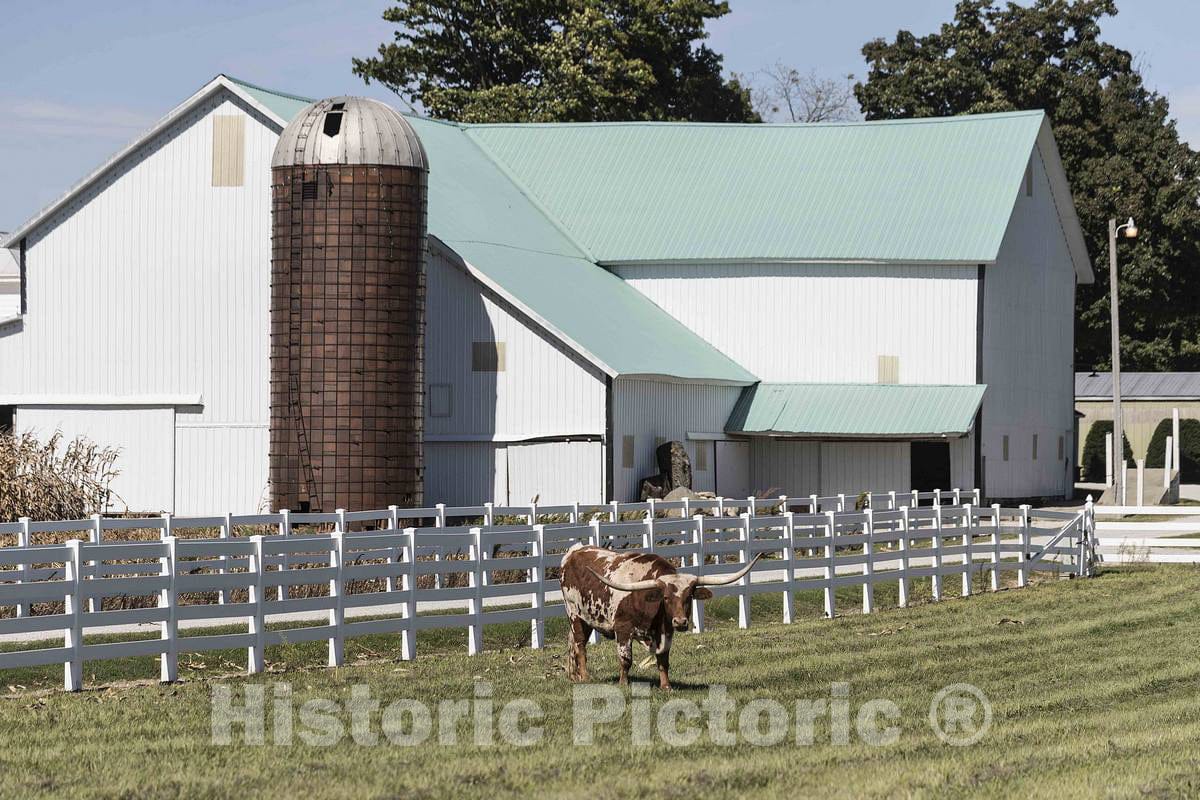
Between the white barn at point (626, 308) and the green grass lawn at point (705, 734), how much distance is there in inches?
750

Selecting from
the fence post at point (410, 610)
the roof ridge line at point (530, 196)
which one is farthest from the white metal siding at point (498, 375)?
the fence post at point (410, 610)

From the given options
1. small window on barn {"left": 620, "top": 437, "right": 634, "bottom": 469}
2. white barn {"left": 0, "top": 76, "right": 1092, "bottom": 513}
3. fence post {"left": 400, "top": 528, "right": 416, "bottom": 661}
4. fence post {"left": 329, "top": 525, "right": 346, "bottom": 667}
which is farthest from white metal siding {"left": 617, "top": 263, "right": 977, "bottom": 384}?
fence post {"left": 329, "top": 525, "right": 346, "bottom": 667}

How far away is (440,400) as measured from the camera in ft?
139

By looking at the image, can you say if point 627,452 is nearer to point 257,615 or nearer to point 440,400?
point 440,400

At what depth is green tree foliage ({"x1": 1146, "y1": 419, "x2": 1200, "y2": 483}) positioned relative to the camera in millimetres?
73812

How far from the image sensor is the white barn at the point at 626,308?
4203 cm

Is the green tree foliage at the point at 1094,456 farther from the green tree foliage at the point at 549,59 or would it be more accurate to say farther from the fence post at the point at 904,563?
the fence post at the point at 904,563

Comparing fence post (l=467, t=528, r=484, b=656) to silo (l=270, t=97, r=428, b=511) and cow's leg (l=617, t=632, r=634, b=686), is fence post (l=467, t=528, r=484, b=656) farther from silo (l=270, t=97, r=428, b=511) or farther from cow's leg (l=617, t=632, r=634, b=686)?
silo (l=270, t=97, r=428, b=511)

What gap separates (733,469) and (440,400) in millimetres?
9269

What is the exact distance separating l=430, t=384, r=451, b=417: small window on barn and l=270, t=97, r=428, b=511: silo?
11.0ft

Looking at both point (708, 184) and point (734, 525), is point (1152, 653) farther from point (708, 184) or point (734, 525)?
point (708, 184)

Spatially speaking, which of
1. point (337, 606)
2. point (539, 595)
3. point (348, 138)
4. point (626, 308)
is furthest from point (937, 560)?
point (626, 308)

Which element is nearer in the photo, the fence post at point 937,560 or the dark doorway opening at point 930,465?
the fence post at point 937,560

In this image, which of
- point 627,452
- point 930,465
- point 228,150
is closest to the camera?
point 627,452
